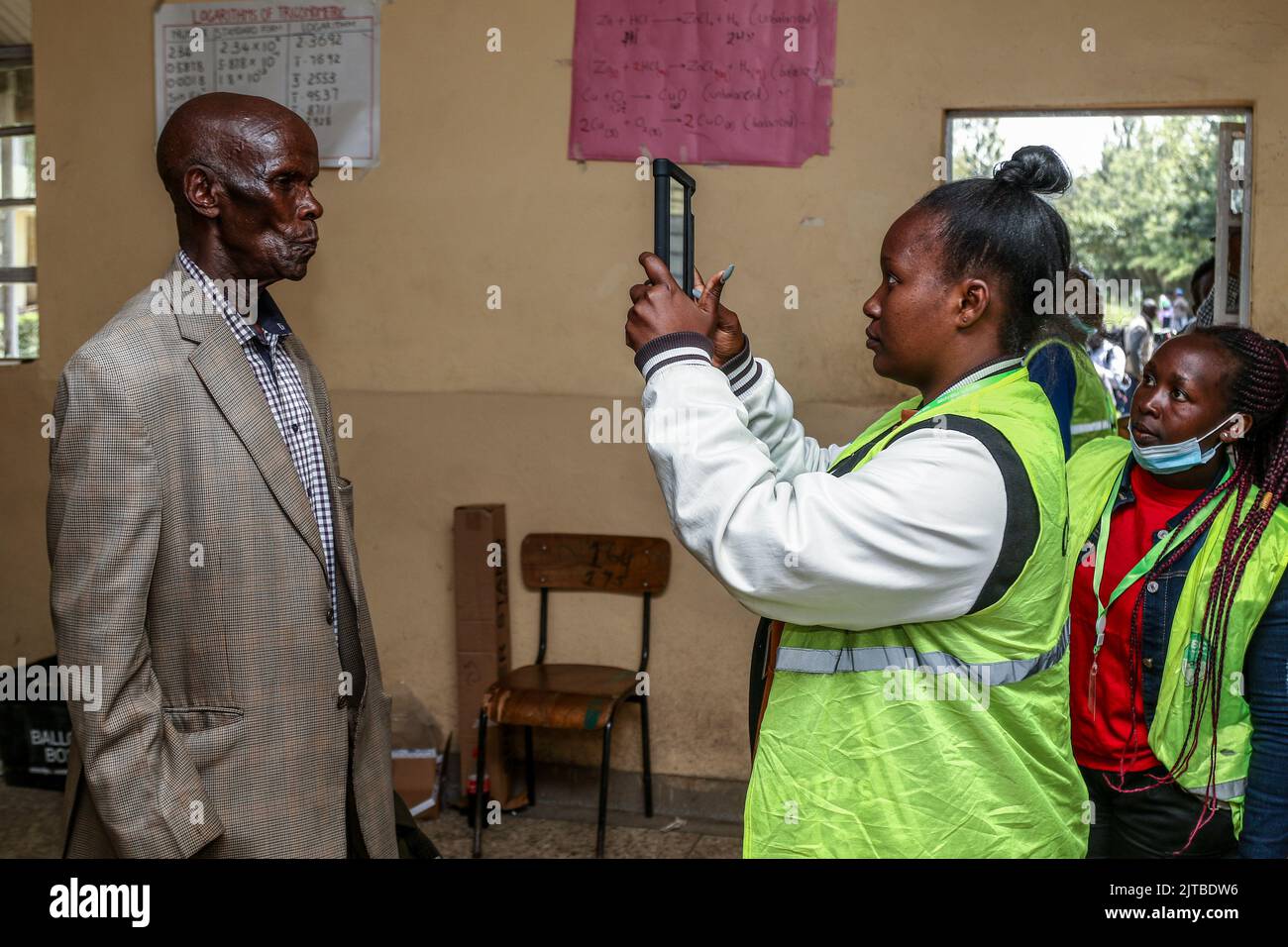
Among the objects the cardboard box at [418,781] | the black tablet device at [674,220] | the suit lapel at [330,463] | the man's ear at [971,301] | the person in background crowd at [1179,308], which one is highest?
the person in background crowd at [1179,308]

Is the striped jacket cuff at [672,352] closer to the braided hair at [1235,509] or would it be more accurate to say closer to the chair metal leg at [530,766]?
the braided hair at [1235,509]

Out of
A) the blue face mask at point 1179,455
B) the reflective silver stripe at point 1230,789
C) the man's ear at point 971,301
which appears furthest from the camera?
the blue face mask at point 1179,455

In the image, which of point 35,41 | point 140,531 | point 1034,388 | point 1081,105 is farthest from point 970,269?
point 35,41

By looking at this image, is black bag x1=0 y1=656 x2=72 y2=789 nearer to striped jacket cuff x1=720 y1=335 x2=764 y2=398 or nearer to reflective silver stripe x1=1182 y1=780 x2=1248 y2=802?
striped jacket cuff x1=720 y1=335 x2=764 y2=398

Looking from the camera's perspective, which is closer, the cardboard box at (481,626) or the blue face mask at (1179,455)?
the blue face mask at (1179,455)

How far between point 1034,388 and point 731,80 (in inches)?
89.5

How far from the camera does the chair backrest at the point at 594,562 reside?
362cm

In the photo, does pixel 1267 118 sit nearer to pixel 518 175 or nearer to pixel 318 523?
pixel 518 175

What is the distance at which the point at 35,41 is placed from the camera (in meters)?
3.92

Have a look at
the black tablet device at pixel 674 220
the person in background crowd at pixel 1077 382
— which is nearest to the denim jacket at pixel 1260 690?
the person in background crowd at pixel 1077 382

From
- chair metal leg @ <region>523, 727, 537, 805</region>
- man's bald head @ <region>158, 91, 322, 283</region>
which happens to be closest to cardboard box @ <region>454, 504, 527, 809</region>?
chair metal leg @ <region>523, 727, 537, 805</region>

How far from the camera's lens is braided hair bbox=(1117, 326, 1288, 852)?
1904 millimetres

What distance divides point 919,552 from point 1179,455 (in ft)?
3.50

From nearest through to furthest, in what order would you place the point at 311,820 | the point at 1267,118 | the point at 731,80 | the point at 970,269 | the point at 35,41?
the point at 970,269 → the point at 311,820 → the point at 1267,118 → the point at 731,80 → the point at 35,41
